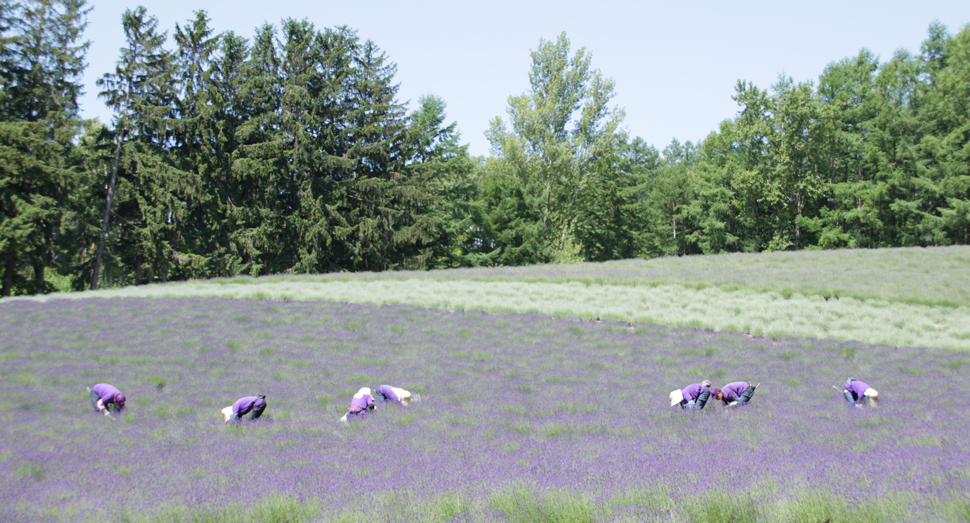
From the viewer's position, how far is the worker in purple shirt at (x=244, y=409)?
9039mm

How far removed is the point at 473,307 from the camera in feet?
63.6

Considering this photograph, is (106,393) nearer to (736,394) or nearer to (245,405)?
(245,405)

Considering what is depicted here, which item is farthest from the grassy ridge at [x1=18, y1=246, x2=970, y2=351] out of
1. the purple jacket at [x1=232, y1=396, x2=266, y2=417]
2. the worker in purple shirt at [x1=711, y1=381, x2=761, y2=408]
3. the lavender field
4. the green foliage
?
the green foliage

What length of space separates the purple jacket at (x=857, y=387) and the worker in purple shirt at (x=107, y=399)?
40.9 ft

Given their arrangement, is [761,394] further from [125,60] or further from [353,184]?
[125,60]

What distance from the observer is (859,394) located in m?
9.29

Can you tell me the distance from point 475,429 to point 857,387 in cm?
652

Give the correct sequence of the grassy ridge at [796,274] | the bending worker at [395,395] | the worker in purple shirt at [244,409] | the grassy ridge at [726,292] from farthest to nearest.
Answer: the grassy ridge at [796,274] < the grassy ridge at [726,292] < the bending worker at [395,395] < the worker in purple shirt at [244,409]

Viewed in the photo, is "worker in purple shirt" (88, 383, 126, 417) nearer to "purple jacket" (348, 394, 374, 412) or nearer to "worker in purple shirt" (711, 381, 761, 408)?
"purple jacket" (348, 394, 374, 412)

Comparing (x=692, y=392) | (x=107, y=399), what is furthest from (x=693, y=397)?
(x=107, y=399)

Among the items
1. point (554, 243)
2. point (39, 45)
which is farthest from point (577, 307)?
point (39, 45)

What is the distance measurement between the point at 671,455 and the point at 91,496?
6.42 meters

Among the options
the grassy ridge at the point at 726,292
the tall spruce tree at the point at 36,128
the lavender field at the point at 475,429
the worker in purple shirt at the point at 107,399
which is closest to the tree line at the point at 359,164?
the tall spruce tree at the point at 36,128

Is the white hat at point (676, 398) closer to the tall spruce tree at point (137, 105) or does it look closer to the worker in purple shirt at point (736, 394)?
the worker in purple shirt at point (736, 394)
